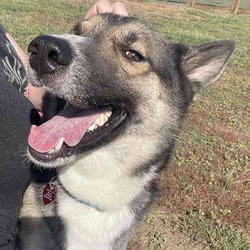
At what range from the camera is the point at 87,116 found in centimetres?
276

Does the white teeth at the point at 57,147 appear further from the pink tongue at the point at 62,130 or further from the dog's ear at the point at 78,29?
the dog's ear at the point at 78,29

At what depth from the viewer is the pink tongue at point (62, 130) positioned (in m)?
2.50

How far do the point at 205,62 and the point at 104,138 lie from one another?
1.18 m

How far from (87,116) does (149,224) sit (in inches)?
77.2

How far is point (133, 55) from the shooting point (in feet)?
9.62

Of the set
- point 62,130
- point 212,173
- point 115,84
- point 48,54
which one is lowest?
point 212,173

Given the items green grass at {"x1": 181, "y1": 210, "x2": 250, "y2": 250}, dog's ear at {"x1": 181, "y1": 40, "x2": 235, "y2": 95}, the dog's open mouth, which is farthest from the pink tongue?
green grass at {"x1": 181, "y1": 210, "x2": 250, "y2": 250}

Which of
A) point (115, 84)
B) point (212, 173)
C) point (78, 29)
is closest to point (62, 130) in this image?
point (115, 84)

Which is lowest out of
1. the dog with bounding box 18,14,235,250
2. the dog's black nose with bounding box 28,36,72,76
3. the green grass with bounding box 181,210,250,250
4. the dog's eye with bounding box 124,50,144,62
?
the green grass with bounding box 181,210,250,250

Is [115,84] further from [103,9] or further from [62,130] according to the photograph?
[103,9]

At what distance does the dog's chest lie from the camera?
9.55 feet

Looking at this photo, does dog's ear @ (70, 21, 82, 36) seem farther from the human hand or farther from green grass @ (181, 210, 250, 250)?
green grass @ (181, 210, 250, 250)

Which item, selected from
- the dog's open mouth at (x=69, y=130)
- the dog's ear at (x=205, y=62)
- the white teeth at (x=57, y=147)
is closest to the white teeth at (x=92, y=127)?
the dog's open mouth at (x=69, y=130)

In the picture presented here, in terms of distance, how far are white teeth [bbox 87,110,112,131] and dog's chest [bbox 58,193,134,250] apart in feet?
1.91
